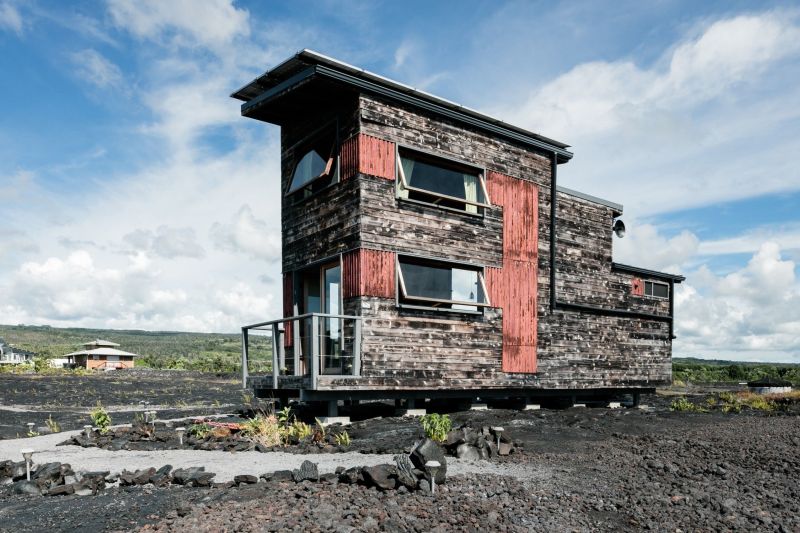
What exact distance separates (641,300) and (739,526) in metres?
14.5

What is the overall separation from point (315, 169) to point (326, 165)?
0.86m

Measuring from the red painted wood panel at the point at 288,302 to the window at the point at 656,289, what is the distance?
1170 centimetres

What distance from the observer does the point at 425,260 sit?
15188 mm

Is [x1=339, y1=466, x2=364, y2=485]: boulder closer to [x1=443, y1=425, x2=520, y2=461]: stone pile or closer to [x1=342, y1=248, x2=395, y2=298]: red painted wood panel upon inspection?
[x1=443, y1=425, x2=520, y2=461]: stone pile

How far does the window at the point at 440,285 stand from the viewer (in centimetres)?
1486

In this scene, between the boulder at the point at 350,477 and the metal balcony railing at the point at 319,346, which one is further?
the metal balcony railing at the point at 319,346

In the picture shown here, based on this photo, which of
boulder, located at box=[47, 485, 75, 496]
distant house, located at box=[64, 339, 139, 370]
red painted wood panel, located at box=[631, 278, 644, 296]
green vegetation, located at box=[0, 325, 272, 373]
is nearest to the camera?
boulder, located at box=[47, 485, 75, 496]

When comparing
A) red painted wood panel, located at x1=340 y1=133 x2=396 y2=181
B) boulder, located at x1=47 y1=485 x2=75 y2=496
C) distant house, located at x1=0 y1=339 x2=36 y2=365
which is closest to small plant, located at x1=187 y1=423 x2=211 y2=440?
boulder, located at x1=47 y1=485 x2=75 y2=496

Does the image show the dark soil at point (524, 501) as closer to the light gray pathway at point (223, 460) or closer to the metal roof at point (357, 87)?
the light gray pathway at point (223, 460)

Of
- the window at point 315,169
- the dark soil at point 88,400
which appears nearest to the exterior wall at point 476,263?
the window at point 315,169

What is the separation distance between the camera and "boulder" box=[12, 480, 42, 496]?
845 cm

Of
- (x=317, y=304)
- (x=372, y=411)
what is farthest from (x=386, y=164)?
(x=372, y=411)

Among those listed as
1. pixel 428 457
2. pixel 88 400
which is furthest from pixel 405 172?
pixel 88 400

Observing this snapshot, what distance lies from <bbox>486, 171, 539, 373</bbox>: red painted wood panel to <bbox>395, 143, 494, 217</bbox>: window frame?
0.26m
